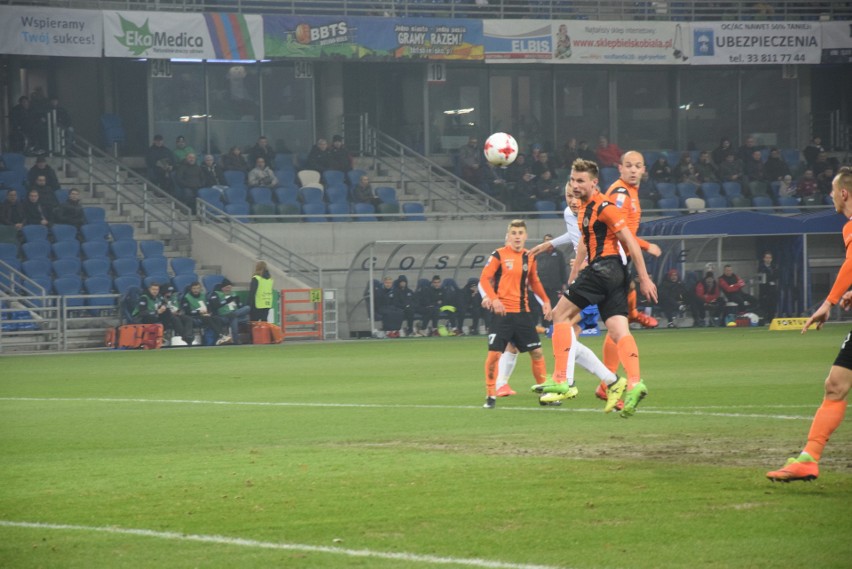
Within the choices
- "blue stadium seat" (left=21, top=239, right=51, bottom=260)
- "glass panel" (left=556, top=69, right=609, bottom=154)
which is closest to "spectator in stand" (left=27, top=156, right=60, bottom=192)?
"blue stadium seat" (left=21, top=239, right=51, bottom=260)

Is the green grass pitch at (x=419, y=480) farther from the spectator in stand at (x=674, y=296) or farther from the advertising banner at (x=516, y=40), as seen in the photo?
the advertising banner at (x=516, y=40)

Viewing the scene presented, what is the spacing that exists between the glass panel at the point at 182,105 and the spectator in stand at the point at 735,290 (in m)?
16.5

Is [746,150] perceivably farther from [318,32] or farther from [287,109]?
[287,109]

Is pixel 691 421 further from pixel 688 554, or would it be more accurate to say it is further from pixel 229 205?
pixel 229 205

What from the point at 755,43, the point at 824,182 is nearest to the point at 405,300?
the point at 824,182

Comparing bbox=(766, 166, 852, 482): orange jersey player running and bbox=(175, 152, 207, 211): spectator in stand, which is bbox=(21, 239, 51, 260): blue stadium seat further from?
bbox=(766, 166, 852, 482): orange jersey player running

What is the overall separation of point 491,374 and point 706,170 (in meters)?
28.5

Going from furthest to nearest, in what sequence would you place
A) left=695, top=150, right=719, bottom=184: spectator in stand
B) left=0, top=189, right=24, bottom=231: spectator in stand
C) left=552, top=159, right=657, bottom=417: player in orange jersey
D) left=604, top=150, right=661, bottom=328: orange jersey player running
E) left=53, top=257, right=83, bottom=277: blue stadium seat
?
left=695, top=150, right=719, bottom=184: spectator in stand
left=0, top=189, right=24, bottom=231: spectator in stand
left=53, top=257, right=83, bottom=277: blue stadium seat
left=604, top=150, right=661, bottom=328: orange jersey player running
left=552, top=159, right=657, bottom=417: player in orange jersey

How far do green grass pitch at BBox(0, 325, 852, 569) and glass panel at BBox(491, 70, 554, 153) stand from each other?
88.0ft

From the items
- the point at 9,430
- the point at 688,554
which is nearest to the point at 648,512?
the point at 688,554

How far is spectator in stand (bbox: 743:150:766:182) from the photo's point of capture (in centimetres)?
3991

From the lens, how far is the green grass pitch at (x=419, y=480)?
564 centimetres

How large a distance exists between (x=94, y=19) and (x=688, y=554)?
31.5 meters

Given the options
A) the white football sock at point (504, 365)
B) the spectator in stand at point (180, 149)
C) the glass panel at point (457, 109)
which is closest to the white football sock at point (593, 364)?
the white football sock at point (504, 365)
